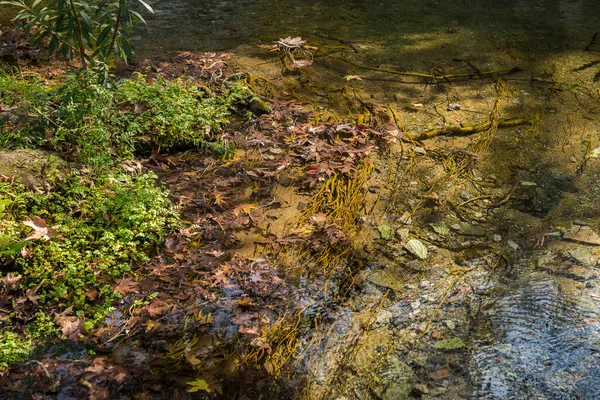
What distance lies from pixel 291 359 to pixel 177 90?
2713 mm

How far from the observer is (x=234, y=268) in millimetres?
3336

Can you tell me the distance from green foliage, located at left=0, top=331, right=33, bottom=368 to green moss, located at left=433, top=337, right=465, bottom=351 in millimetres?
2149

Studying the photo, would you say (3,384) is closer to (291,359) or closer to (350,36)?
(291,359)

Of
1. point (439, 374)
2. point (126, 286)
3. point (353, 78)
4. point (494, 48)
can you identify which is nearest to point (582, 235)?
point (439, 374)

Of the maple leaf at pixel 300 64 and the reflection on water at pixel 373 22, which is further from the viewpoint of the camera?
the reflection on water at pixel 373 22

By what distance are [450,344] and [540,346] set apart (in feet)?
1.60

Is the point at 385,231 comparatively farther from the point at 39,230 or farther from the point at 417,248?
the point at 39,230

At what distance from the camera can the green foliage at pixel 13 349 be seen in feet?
9.00

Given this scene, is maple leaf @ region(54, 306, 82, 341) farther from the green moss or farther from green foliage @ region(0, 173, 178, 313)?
the green moss

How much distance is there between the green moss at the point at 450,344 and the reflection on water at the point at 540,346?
9cm

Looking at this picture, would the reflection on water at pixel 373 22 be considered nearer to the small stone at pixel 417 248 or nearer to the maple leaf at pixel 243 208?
the maple leaf at pixel 243 208

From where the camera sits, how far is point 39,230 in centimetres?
329

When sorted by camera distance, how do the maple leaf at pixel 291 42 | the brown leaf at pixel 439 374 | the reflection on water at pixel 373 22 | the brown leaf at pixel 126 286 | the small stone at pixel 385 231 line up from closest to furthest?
the brown leaf at pixel 439 374 < the brown leaf at pixel 126 286 < the small stone at pixel 385 231 < the maple leaf at pixel 291 42 < the reflection on water at pixel 373 22

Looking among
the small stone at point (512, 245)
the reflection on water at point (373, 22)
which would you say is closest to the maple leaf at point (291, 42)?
the reflection on water at point (373, 22)
